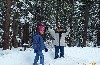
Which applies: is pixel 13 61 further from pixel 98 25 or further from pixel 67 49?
pixel 98 25

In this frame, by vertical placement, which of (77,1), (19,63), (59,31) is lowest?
(19,63)

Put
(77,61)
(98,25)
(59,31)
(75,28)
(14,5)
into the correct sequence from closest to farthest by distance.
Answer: (77,61) → (59,31) → (14,5) → (98,25) → (75,28)

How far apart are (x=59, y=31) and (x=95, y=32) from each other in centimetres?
2436

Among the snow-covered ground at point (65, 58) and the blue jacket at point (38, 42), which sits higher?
the blue jacket at point (38, 42)

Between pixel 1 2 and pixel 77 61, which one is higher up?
pixel 1 2

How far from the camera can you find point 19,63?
13.7 m

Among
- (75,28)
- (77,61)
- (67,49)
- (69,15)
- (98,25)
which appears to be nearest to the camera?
(77,61)

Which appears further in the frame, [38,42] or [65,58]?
[65,58]

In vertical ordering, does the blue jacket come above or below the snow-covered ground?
above

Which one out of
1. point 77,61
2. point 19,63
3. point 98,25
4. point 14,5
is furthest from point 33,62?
point 98,25

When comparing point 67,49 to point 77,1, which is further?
point 77,1

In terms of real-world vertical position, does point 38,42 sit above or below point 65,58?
above

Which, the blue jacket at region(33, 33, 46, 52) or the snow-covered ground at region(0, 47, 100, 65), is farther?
the snow-covered ground at region(0, 47, 100, 65)

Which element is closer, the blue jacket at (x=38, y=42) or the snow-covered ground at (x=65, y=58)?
the blue jacket at (x=38, y=42)
